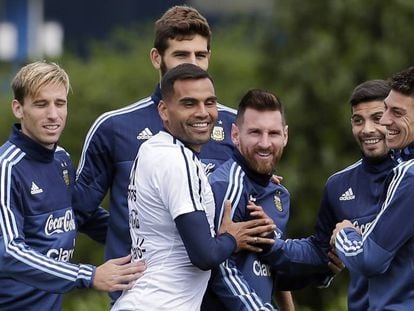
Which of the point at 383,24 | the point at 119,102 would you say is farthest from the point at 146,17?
the point at 383,24

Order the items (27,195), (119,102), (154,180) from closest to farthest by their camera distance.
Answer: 1. (154,180)
2. (27,195)
3. (119,102)

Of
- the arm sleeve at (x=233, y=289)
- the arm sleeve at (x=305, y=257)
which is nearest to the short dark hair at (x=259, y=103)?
the arm sleeve at (x=305, y=257)

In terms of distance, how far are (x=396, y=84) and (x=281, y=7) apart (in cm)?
939

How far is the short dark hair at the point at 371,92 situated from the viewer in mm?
7148

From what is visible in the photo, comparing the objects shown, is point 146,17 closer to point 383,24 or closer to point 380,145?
point 383,24

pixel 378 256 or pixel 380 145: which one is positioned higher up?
pixel 380 145

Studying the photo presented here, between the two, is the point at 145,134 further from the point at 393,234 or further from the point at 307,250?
the point at 393,234

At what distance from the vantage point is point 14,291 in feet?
23.1

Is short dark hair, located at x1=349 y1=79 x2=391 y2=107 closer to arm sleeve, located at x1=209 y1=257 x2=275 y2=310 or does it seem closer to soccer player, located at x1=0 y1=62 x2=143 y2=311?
arm sleeve, located at x1=209 y1=257 x2=275 y2=310

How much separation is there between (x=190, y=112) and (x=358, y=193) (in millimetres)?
1130

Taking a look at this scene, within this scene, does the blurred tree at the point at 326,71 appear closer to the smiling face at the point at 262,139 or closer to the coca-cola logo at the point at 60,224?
the coca-cola logo at the point at 60,224

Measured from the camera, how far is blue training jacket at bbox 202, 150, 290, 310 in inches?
262

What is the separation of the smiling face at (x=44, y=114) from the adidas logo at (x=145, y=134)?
0.55 meters

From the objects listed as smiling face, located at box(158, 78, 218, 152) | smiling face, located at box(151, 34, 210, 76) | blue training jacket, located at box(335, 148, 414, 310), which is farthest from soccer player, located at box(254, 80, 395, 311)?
smiling face, located at box(151, 34, 210, 76)
